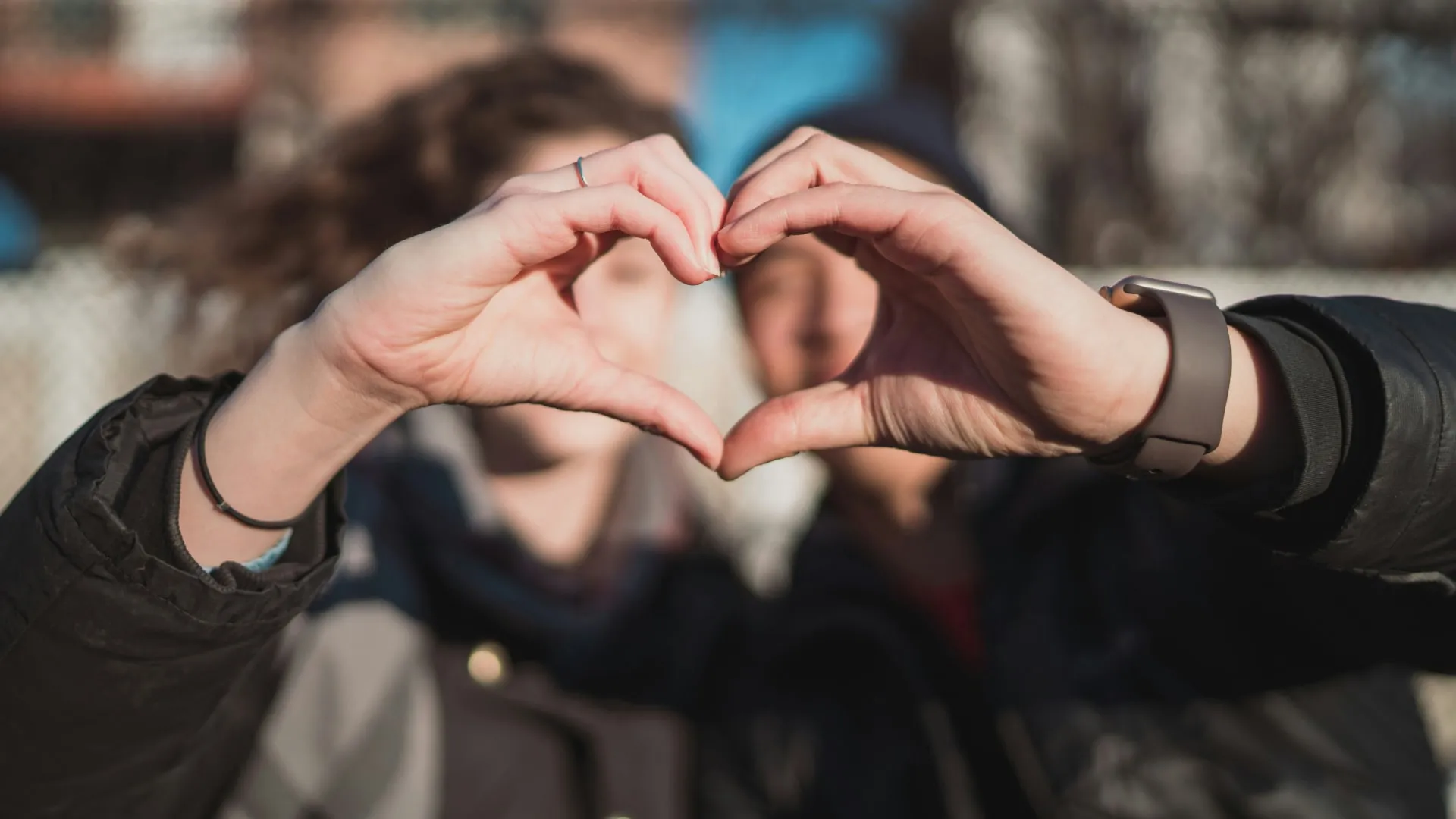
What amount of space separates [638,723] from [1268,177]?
734 cm

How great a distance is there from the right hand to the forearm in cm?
3

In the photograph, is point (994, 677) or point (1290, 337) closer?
point (1290, 337)

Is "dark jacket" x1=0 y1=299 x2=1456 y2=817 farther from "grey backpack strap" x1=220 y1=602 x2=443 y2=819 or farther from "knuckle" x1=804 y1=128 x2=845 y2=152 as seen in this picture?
"knuckle" x1=804 y1=128 x2=845 y2=152

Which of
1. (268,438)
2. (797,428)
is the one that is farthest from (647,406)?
(268,438)

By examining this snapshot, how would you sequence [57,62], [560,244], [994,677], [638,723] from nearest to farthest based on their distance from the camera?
[560,244]
[994,677]
[638,723]
[57,62]

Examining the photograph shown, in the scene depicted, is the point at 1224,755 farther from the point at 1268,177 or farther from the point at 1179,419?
the point at 1268,177

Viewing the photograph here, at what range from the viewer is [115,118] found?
1077cm

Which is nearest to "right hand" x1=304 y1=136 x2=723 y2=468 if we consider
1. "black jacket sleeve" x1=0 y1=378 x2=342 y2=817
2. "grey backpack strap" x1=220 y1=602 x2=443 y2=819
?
"black jacket sleeve" x1=0 y1=378 x2=342 y2=817

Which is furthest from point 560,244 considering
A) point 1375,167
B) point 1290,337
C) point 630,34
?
point 630,34

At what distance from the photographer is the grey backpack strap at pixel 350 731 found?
161 cm

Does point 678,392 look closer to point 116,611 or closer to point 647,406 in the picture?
point 647,406

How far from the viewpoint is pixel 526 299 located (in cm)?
129

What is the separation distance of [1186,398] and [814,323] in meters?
0.84

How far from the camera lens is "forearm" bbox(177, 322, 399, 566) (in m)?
1.20
